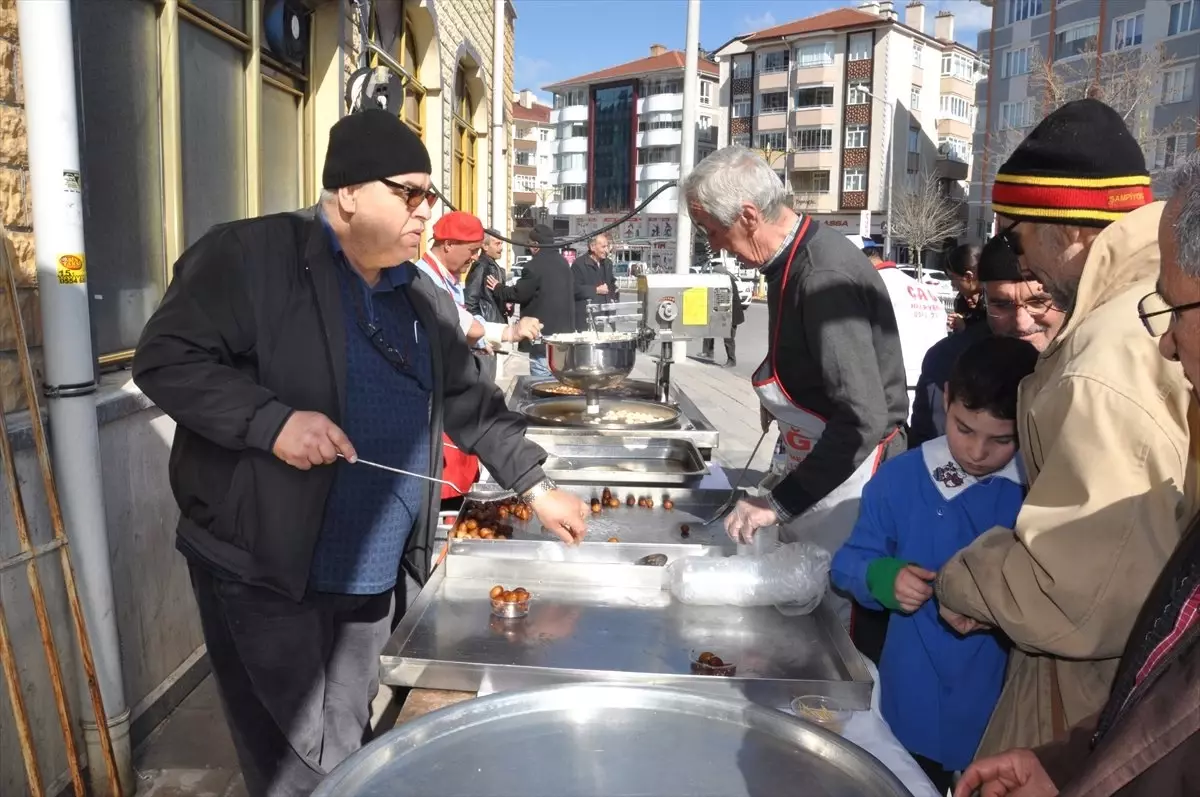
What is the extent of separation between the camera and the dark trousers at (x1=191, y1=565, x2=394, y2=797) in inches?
83.7

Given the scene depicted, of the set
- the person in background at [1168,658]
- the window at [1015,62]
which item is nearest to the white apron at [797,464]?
the person in background at [1168,658]

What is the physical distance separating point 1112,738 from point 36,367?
2.89 m

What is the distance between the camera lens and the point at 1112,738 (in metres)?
1.03

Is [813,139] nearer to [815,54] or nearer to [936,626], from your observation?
[815,54]

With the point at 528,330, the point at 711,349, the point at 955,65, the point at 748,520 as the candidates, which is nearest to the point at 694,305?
the point at 528,330

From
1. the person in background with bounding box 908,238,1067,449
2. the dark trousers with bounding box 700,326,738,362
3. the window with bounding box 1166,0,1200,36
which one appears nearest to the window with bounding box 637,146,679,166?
the window with bounding box 1166,0,1200,36

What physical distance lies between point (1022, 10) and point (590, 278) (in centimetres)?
4298

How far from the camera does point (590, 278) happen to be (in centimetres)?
1132

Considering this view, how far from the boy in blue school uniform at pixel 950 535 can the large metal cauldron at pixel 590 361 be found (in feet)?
6.58

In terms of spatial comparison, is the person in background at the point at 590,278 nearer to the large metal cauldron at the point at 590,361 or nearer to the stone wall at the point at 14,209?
the large metal cauldron at the point at 590,361

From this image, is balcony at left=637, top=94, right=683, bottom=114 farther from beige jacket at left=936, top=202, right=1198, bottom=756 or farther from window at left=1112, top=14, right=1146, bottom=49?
beige jacket at left=936, top=202, right=1198, bottom=756

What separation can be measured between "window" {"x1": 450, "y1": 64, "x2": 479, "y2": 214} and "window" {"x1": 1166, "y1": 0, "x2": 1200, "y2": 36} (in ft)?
106

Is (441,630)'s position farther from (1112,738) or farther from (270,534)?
(1112,738)

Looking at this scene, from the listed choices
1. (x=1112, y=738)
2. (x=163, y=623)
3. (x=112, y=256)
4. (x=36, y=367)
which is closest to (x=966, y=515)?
(x=1112, y=738)
